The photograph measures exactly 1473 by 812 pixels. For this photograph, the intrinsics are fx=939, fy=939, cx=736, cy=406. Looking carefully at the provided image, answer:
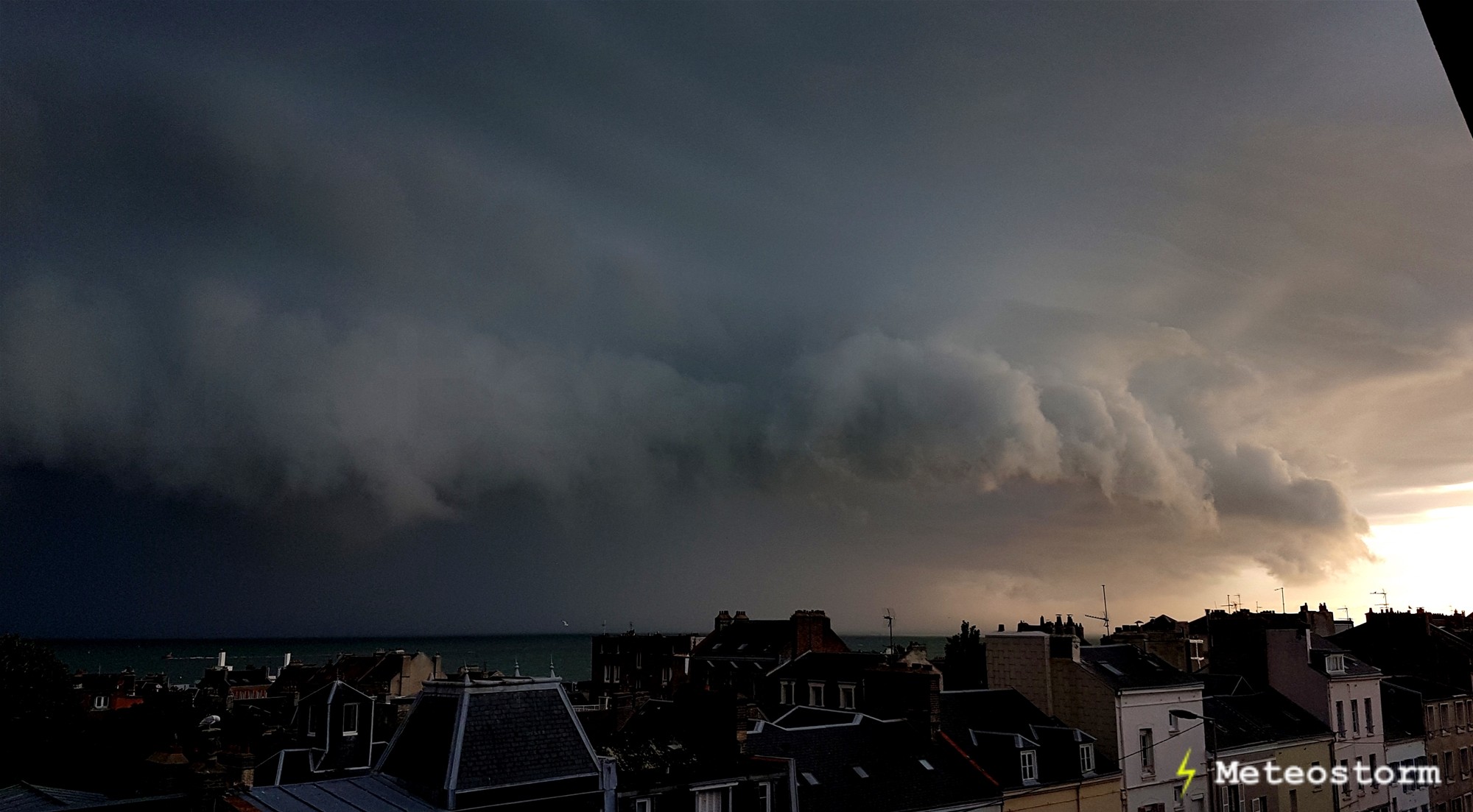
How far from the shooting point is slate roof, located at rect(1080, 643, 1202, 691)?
5109 cm

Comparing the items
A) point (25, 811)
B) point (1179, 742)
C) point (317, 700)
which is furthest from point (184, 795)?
point (1179, 742)

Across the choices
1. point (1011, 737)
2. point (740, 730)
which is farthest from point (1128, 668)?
point (740, 730)

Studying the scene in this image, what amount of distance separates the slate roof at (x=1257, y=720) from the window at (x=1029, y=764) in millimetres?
13780

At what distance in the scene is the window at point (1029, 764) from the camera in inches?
1757

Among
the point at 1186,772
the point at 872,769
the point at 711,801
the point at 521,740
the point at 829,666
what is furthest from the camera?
the point at 829,666

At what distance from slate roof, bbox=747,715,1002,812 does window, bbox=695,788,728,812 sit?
150 inches

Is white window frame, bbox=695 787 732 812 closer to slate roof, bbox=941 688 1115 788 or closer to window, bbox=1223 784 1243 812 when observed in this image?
slate roof, bbox=941 688 1115 788

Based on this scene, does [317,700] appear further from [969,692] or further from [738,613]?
[738,613]

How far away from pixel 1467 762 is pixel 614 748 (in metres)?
69.3

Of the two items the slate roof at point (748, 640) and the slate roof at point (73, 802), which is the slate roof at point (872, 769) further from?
the slate roof at point (748, 640)

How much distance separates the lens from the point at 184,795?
2341cm

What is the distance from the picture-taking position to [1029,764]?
45.2m

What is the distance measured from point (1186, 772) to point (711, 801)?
31.3 m

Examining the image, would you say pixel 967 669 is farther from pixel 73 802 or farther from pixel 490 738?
pixel 73 802
